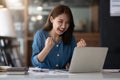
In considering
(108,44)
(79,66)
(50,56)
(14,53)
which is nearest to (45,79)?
(79,66)

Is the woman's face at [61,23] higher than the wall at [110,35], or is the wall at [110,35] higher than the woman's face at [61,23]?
the woman's face at [61,23]

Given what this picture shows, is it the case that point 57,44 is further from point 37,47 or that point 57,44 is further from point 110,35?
point 110,35

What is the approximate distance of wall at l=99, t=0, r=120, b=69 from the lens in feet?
8.57

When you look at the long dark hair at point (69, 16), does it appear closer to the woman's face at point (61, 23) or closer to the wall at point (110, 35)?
the woman's face at point (61, 23)

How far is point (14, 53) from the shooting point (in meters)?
4.10

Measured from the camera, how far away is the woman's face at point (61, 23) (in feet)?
7.29

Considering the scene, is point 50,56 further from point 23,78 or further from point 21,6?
point 21,6

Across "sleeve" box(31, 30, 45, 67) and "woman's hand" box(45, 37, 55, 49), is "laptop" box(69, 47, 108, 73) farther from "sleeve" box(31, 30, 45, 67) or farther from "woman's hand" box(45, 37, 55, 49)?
"sleeve" box(31, 30, 45, 67)

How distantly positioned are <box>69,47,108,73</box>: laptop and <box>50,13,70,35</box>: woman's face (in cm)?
44

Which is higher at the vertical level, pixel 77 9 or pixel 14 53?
pixel 77 9

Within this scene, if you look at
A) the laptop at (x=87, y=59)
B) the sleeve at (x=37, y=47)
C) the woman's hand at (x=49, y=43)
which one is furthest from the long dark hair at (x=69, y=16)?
the laptop at (x=87, y=59)

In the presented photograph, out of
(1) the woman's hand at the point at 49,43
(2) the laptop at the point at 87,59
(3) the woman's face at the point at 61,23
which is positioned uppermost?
(3) the woman's face at the point at 61,23

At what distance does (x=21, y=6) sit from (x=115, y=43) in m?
1.96

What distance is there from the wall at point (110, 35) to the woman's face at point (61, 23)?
0.50 m
